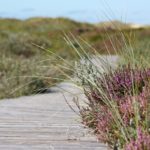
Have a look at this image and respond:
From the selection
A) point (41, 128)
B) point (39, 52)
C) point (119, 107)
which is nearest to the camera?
point (119, 107)

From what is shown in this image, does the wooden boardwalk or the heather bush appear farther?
the wooden boardwalk

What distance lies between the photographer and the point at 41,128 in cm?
710

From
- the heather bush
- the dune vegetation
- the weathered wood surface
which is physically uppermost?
the heather bush

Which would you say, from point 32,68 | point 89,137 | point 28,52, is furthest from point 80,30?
point 89,137

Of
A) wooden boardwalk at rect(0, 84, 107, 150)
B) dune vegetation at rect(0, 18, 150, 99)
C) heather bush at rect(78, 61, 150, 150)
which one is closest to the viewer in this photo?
heather bush at rect(78, 61, 150, 150)

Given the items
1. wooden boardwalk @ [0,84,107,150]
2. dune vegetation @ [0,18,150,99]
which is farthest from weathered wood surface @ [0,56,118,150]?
dune vegetation @ [0,18,150,99]

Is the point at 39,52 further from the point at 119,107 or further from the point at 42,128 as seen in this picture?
the point at 119,107

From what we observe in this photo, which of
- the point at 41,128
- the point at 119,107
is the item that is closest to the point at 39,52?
the point at 41,128

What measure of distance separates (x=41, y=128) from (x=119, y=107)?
1.15m

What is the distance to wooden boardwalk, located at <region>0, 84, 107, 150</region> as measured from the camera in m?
6.14

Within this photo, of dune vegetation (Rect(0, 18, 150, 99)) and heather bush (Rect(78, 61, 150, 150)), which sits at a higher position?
heather bush (Rect(78, 61, 150, 150))

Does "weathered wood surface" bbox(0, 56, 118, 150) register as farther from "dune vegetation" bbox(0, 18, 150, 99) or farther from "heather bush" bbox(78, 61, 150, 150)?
"dune vegetation" bbox(0, 18, 150, 99)

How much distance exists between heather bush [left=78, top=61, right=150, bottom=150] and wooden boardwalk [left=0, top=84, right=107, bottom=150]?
167 mm

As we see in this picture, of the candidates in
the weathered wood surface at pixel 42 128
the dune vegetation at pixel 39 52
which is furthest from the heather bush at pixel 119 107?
the dune vegetation at pixel 39 52
